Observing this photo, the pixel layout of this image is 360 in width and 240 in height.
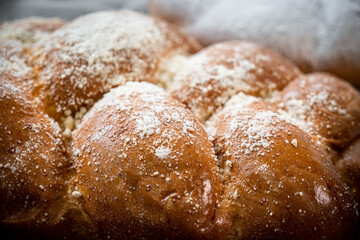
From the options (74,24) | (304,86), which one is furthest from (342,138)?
(74,24)

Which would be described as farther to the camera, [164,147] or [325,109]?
[325,109]

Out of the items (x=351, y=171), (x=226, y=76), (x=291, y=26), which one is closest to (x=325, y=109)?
(x=351, y=171)

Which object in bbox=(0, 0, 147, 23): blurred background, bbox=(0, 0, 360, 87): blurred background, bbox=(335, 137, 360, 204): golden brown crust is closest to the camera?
bbox=(335, 137, 360, 204): golden brown crust

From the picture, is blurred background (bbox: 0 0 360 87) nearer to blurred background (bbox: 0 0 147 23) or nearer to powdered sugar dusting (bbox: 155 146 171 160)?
blurred background (bbox: 0 0 147 23)

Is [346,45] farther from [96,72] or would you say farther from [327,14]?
[96,72]

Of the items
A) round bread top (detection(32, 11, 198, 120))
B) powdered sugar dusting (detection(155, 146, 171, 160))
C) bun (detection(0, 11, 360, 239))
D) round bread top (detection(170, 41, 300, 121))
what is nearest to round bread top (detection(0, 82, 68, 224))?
bun (detection(0, 11, 360, 239))

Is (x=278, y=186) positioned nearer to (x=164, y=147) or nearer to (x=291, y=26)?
(x=164, y=147)

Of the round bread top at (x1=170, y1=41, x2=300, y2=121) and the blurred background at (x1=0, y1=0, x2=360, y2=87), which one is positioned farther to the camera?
the blurred background at (x1=0, y1=0, x2=360, y2=87)
